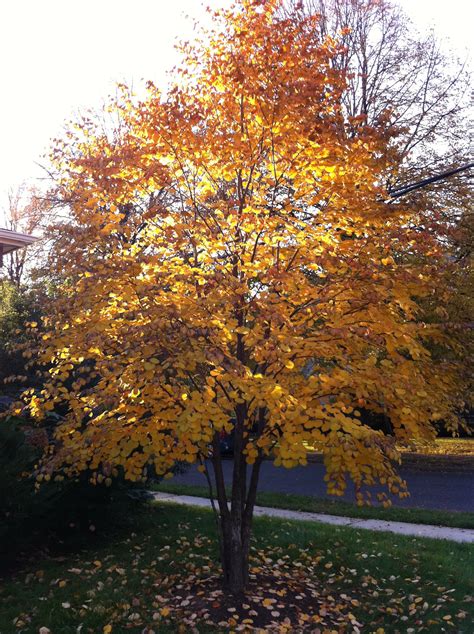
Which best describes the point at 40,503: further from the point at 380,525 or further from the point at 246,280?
the point at 380,525

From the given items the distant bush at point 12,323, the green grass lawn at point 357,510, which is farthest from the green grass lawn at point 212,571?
the distant bush at point 12,323

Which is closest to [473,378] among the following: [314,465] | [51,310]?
[51,310]

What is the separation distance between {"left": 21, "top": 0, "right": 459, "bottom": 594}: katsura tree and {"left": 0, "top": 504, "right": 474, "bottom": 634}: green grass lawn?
882 millimetres

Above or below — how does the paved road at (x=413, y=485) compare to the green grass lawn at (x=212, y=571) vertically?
above

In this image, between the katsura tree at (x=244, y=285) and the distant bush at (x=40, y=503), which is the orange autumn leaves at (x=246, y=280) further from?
the distant bush at (x=40, y=503)

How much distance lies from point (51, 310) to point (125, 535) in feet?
11.7

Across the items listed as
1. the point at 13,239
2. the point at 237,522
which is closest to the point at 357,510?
the point at 237,522

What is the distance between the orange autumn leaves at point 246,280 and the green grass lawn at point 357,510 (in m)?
3.95

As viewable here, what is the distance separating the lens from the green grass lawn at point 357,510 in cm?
899

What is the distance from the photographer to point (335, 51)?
5.90m

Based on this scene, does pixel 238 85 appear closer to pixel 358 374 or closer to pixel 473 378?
pixel 358 374

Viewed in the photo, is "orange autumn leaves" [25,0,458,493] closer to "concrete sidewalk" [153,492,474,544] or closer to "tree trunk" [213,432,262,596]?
"tree trunk" [213,432,262,596]

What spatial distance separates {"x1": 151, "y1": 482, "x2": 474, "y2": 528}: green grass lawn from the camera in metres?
8.99

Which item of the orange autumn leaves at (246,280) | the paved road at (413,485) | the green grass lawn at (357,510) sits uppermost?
the orange autumn leaves at (246,280)
